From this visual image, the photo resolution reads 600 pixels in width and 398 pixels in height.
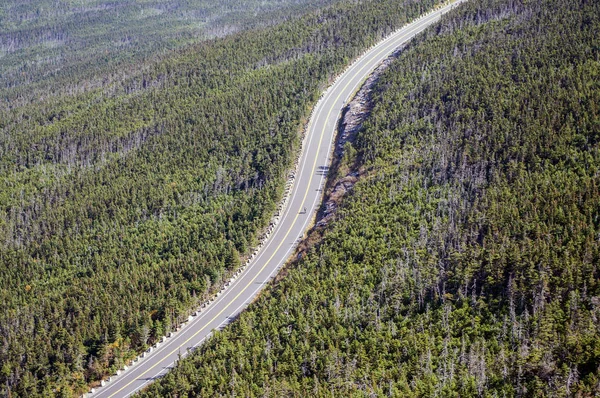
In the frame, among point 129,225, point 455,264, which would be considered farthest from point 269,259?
point 455,264

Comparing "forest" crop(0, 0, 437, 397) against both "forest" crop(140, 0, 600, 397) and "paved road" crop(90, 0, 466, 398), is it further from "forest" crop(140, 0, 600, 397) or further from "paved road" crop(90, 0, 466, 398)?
"forest" crop(140, 0, 600, 397)

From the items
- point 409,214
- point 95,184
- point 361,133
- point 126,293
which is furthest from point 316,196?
point 95,184

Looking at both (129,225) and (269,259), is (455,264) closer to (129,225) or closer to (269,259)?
(269,259)

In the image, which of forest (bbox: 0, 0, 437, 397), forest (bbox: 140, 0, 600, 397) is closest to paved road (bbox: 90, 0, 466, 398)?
forest (bbox: 0, 0, 437, 397)

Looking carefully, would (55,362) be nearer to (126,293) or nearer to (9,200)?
(126,293)

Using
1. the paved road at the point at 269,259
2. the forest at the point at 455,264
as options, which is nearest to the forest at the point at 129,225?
the paved road at the point at 269,259
